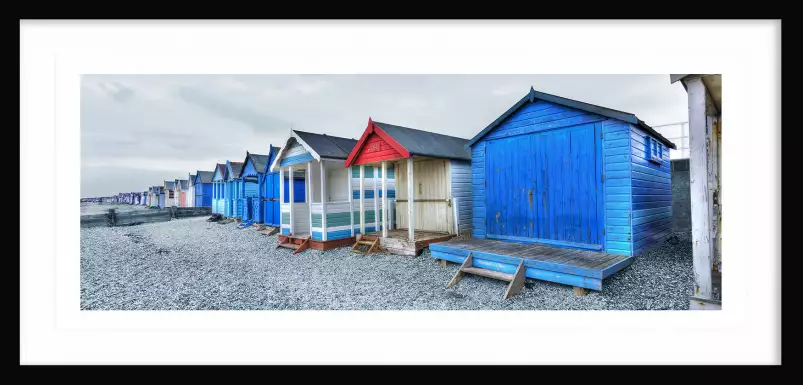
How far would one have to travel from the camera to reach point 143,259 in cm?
811

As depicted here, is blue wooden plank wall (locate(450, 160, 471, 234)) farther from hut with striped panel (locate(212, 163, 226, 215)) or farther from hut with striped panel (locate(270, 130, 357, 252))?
hut with striped panel (locate(212, 163, 226, 215))

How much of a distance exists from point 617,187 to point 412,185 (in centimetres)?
401

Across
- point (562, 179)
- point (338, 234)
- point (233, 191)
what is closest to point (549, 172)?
point (562, 179)

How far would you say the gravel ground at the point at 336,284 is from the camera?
4398 mm

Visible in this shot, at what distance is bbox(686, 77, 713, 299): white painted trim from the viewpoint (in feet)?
10.4

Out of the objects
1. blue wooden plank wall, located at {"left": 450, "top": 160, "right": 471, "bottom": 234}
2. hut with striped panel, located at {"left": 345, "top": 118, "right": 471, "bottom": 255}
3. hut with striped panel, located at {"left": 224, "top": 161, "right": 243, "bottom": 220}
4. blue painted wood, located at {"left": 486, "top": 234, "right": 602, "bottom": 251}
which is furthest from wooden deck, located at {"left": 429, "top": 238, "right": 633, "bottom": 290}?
hut with striped panel, located at {"left": 224, "top": 161, "right": 243, "bottom": 220}

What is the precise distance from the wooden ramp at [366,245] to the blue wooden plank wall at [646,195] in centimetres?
542

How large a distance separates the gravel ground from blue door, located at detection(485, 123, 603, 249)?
1135 mm

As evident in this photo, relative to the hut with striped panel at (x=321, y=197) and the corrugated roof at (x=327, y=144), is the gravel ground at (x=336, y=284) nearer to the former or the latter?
the hut with striped panel at (x=321, y=197)

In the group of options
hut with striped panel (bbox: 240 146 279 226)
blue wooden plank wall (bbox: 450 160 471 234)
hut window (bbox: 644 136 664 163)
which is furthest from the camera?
hut with striped panel (bbox: 240 146 279 226)

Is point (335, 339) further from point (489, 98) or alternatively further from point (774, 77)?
point (489, 98)

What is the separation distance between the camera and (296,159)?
9547mm
